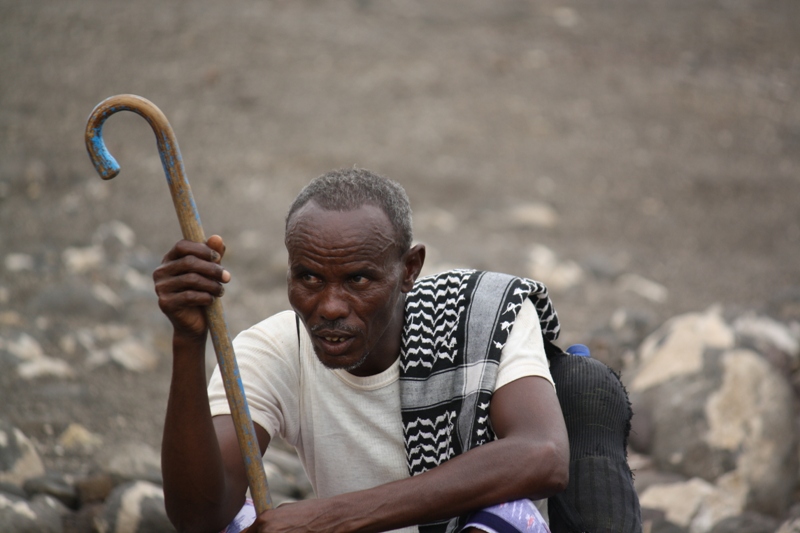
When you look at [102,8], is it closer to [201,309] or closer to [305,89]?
[305,89]

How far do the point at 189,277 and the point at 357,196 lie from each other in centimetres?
54

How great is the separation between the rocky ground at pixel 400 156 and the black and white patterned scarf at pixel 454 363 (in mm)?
1762

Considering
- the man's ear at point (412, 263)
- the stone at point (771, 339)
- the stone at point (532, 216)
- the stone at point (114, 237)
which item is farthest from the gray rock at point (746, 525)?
the stone at point (114, 237)

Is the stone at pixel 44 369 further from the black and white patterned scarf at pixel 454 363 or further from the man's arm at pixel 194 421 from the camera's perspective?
the black and white patterned scarf at pixel 454 363

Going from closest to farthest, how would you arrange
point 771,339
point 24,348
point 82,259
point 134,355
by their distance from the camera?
point 24,348
point 771,339
point 134,355
point 82,259

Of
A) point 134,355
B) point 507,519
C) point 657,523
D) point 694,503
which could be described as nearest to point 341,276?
point 507,519

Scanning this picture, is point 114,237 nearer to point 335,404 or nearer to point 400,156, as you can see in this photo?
point 400,156

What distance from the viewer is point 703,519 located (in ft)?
11.7

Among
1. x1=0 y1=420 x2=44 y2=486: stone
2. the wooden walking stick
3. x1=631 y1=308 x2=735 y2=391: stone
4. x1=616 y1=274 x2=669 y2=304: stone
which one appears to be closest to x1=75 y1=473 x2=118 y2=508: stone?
x1=0 y1=420 x2=44 y2=486: stone

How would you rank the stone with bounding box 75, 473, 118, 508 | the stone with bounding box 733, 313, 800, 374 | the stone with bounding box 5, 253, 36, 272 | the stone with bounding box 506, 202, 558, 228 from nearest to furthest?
the stone with bounding box 75, 473, 118, 508, the stone with bounding box 733, 313, 800, 374, the stone with bounding box 5, 253, 36, 272, the stone with bounding box 506, 202, 558, 228

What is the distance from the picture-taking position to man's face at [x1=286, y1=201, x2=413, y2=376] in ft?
6.89

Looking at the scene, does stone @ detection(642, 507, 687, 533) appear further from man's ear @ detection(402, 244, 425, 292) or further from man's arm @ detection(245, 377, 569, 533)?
man's ear @ detection(402, 244, 425, 292)

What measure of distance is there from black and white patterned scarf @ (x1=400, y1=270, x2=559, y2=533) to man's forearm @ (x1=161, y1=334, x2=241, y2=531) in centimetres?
54

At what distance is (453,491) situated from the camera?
1.97 meters
